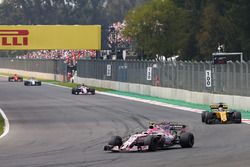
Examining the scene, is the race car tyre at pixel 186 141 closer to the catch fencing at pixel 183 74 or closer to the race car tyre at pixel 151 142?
the race car tyre at pixel 151 142

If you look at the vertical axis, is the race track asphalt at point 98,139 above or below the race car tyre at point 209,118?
below

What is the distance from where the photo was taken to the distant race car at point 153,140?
62.8 ft

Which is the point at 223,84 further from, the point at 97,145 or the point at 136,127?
the point at 97,145

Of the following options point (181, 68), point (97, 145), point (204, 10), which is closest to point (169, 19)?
point (204, 10)

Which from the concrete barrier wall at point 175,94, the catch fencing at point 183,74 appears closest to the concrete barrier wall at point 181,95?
the concrete barrier wall at point 175,94

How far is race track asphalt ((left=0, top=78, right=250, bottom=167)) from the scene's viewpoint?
16734 mm

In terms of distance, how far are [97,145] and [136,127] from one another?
21.7 ft

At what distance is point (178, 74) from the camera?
1969 inches

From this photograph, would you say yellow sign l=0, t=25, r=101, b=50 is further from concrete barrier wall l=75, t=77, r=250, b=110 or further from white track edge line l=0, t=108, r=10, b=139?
white track edge line l=0, t=108, r=10, b=139

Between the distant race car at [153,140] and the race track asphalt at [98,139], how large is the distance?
25 centimetres

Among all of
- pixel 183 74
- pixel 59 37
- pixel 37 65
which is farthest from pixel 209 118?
pixel 37 65

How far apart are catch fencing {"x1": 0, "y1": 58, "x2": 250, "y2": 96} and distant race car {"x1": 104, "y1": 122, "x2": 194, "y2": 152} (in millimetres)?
17809

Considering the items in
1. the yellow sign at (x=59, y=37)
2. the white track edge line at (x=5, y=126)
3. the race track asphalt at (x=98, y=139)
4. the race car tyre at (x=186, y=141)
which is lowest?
the white track edge line at (x=5, y=126)

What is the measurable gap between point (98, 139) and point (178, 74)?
26.8m
